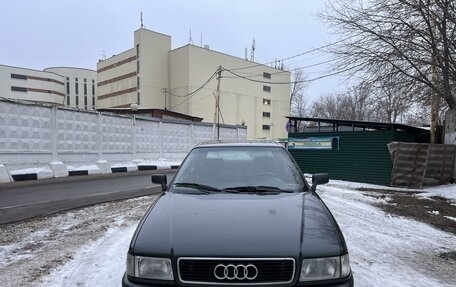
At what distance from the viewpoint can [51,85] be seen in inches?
3420

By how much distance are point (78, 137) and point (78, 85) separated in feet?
270

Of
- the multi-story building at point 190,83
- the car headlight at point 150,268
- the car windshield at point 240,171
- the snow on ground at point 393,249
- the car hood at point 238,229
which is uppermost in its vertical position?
the multi-story building at point 190,83

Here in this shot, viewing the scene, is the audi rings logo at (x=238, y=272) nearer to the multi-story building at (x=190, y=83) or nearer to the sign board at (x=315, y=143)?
the sign board at (x=315, y=143)

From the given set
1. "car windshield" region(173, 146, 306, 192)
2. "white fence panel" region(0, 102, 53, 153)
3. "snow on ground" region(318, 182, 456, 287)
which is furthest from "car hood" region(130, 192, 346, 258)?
"white fence panel" region(0, 102, 53, 153)

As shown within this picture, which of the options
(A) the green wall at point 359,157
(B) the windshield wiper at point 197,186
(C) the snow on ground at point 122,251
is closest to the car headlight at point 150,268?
(B) the windshield wiper at point 197,186

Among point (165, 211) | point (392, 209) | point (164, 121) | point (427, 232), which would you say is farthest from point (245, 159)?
point (164, 121)

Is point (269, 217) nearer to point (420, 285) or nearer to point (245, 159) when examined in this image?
point (245, 159)

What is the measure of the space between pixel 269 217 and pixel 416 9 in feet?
40.5

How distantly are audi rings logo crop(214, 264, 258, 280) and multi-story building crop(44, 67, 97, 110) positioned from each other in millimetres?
95409

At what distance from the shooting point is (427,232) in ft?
23.5

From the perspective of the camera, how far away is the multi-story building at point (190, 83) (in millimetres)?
57562

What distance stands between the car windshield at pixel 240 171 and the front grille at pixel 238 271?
131 centimetres

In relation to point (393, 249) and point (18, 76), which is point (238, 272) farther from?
point (18, 76)

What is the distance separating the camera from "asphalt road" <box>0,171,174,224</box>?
26.9 feet
